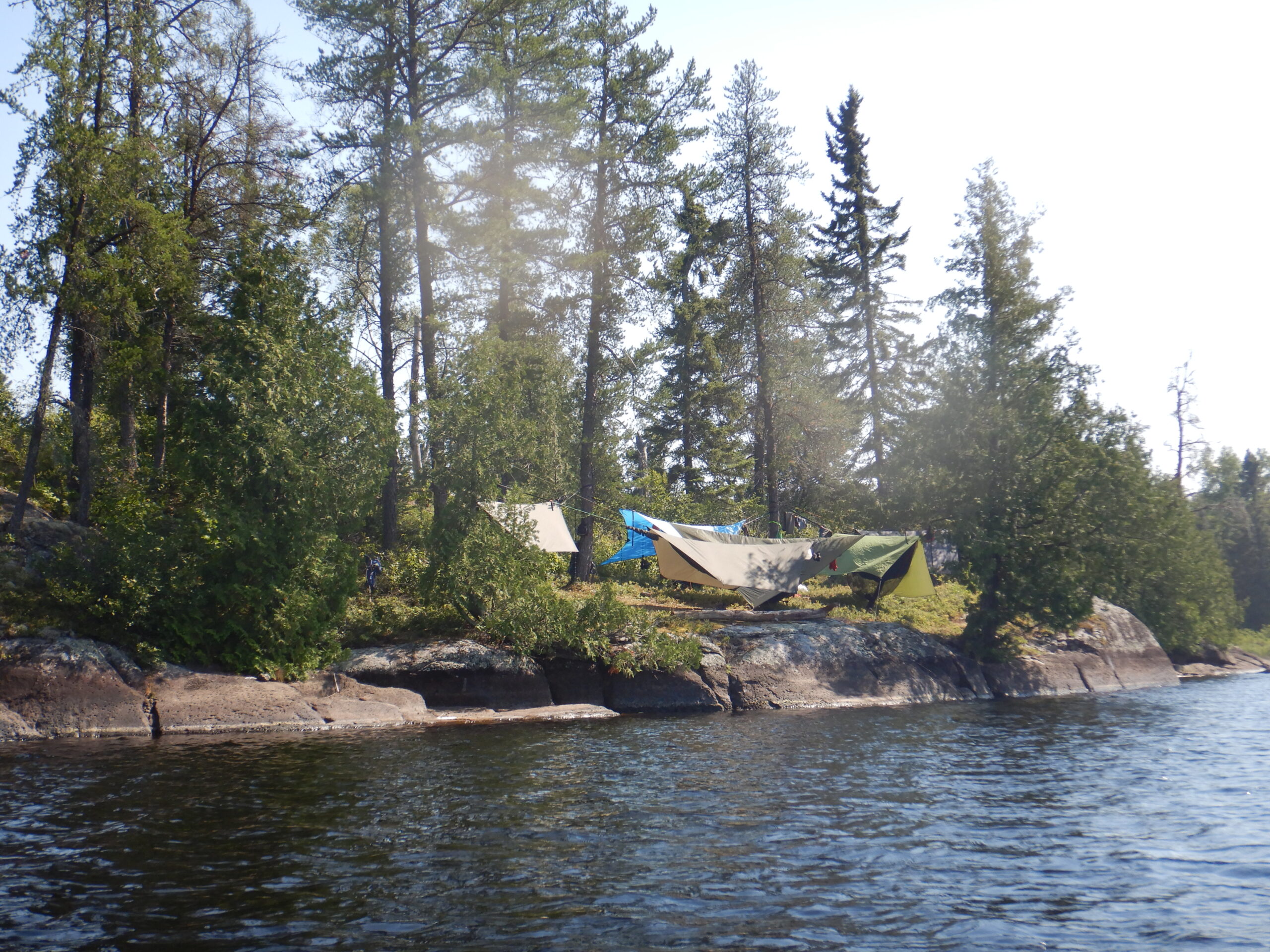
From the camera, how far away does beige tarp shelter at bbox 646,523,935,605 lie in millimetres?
23734

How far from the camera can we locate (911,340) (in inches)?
1447

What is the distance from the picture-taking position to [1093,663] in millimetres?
25406

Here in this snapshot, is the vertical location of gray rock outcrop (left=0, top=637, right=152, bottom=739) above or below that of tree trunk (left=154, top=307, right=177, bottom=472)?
below

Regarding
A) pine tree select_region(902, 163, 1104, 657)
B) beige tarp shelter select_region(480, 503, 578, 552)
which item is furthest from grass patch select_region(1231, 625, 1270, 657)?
beige tarp shelter select_region(480, 503, 578, 552)

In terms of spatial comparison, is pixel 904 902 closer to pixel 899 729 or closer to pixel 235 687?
pixel 899 729

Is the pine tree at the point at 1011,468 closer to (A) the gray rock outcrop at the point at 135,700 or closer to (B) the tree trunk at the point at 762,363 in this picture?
(B) the tree trunk at the point at 762,363

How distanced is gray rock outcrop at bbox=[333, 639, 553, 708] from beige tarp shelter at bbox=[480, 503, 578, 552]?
3.25 meters

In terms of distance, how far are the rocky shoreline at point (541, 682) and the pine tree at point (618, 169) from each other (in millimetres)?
7189

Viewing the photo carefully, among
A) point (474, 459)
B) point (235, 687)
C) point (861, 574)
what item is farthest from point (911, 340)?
point (235, 687)

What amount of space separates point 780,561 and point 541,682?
8.47 meters

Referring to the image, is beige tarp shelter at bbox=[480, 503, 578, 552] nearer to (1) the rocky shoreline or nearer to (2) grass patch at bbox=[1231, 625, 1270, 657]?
(1) the rocky shoreline

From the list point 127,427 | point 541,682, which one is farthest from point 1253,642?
point 127,427

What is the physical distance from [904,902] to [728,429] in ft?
93.3

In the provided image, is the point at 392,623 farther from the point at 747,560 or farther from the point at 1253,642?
the point at 1253,642
